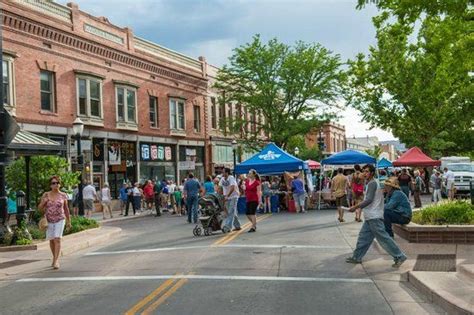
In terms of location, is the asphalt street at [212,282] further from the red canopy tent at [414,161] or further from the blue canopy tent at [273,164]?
the red canopy tent at [414,161]

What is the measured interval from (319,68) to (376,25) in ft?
84.2

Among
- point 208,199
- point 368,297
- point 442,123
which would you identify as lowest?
point 368,297

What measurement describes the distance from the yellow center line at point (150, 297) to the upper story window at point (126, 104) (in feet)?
85.0

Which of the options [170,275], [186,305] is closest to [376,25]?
[170,275]

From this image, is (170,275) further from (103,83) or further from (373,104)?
(373,104)

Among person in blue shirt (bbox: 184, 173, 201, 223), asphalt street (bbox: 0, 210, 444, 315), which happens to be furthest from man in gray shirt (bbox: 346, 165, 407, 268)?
person in blue shirt (bbox: 184, 173, 201, 223)

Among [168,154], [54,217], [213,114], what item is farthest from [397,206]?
[213,114]

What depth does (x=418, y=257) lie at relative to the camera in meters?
10.7

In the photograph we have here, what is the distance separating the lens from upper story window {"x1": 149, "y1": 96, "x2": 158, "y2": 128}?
124 ft

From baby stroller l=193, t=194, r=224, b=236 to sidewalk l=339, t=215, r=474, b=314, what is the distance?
3.99m

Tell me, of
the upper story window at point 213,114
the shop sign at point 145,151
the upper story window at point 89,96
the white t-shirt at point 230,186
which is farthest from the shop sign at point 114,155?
the white t-shirt at point 230,186

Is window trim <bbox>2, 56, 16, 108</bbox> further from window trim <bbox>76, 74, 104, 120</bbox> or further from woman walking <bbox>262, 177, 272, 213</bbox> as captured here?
woman walking <bbox>262, 177, 272, 213</bbox>

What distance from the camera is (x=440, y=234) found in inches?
468

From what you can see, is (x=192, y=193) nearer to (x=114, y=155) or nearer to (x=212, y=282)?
(x=212, y=282)
